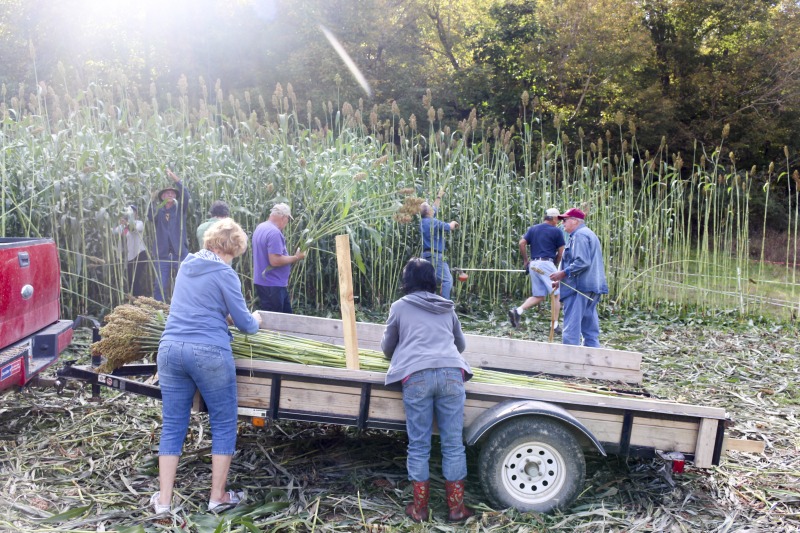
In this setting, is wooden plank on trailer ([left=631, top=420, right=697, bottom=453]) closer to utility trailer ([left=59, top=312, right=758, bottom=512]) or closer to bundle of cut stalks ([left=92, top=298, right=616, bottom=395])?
utility trailer ([left=59, top=312, right=758, bottom=512])

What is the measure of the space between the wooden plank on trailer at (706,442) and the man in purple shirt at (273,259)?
385 cm

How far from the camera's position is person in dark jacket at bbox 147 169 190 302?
24.0 ft

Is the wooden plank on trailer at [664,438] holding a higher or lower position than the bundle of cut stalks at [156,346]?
lower

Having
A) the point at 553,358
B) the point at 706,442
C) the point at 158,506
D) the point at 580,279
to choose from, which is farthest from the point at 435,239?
the point at 158,506

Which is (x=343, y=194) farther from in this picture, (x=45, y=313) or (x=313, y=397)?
(x=313, y=397)

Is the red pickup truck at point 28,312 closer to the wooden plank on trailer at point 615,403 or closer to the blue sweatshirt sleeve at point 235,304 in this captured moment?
the blue sweatshirt sleeve at point 235,304

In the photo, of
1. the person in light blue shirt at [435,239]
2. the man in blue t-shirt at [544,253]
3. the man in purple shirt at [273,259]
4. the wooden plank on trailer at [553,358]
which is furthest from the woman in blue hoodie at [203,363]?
the man in blue t-shirt at [544,253]

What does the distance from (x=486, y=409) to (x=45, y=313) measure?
9.72 feet

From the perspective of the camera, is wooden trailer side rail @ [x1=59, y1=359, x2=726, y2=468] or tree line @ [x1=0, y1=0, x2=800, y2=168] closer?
wooden trailer side rail @ [x1=59, y1=359, x2=726, y2=468]

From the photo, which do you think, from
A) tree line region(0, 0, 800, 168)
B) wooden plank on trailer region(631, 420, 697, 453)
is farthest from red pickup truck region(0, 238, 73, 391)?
tree line region(0, 0, 800, 168)

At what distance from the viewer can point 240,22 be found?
800 inches

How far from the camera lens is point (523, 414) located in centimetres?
337

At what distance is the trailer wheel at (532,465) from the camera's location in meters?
3.38

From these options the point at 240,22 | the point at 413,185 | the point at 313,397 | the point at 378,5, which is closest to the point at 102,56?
the point at 240,22
